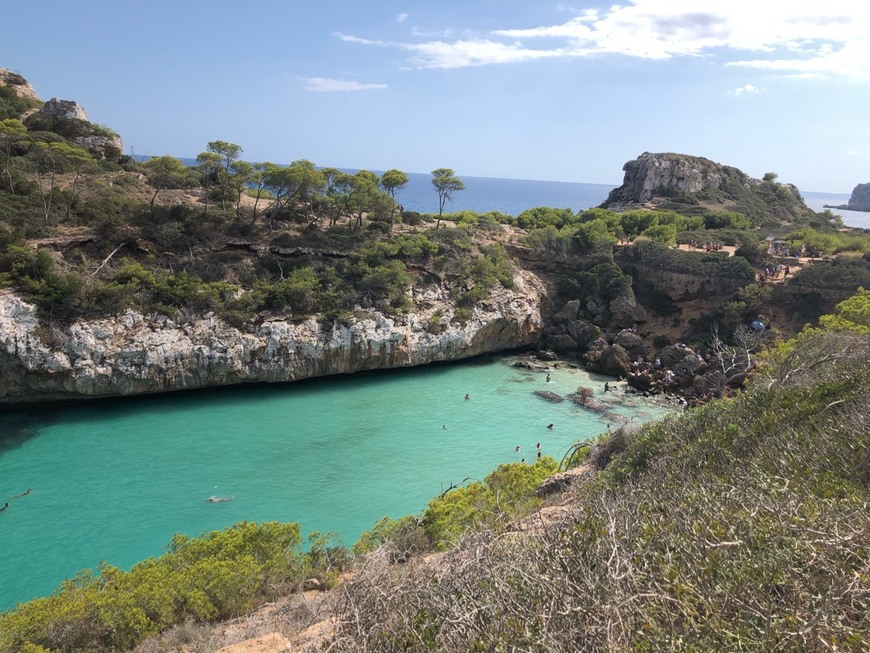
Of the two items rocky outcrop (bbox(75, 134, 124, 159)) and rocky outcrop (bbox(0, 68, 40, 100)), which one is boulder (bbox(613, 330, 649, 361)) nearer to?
rocky outcrop (bbox(75, 134, 124, 159))

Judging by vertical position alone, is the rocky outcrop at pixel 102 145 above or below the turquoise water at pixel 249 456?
above

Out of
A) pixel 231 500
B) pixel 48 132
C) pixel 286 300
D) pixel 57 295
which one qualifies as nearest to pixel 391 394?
pixel 286 300

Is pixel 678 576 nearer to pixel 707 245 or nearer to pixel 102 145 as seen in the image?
pixel 707 245

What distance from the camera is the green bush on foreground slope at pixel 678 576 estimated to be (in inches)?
160

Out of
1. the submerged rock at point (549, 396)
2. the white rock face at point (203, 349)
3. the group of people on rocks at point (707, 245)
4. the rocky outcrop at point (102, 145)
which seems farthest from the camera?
the group of people on rocks at point (707, 245)

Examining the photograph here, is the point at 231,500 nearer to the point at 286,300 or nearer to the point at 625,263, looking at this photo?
the point at 286,300

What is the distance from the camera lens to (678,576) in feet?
15.4

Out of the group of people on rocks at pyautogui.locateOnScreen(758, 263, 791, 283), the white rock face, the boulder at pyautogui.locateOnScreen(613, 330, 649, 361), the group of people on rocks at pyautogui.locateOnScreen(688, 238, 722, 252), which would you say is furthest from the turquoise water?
the group of people on rocks at pyautogui.locateOnScreen(688, 238, 722, 252)

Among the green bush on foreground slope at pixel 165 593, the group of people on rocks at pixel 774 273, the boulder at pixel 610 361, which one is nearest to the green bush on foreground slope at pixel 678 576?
the green bush on foreground slope at pixel 165 593

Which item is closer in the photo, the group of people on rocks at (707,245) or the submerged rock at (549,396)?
the submerged rock at (549,396)

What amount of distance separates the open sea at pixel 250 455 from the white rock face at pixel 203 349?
0.94 m

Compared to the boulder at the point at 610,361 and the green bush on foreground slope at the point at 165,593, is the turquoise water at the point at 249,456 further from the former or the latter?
the green bush on foreground slope at the point at 165,593

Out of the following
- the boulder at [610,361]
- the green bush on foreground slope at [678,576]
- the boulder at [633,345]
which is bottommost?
the boulder at [610,361]

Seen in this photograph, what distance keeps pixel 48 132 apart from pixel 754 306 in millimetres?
42784
